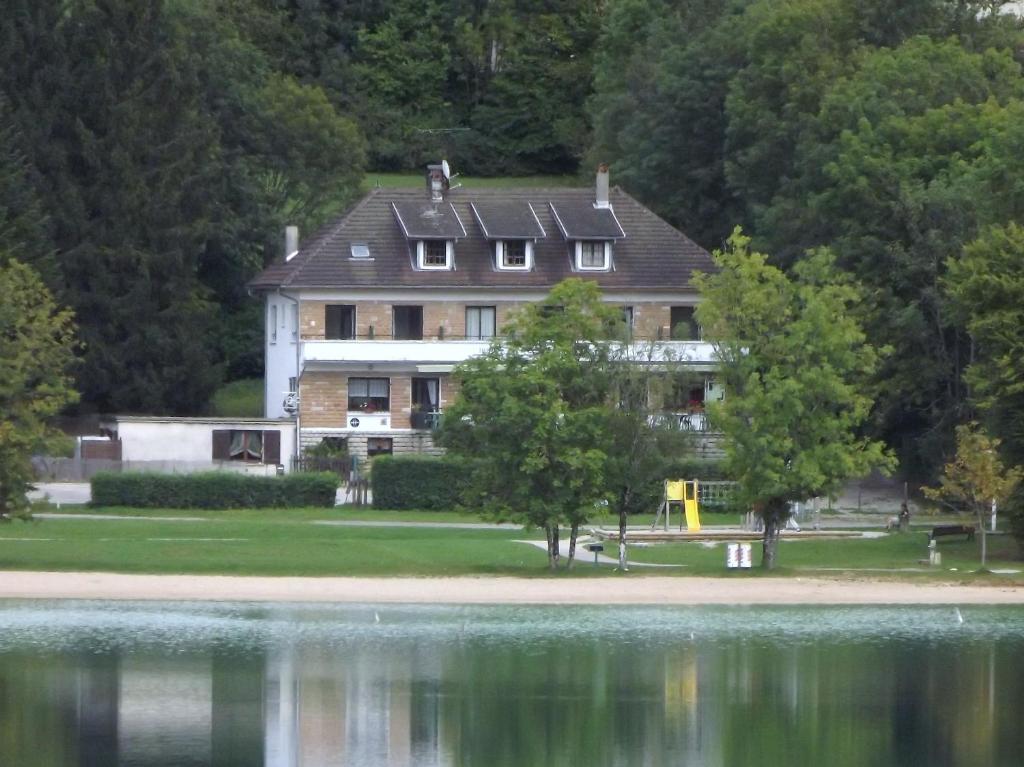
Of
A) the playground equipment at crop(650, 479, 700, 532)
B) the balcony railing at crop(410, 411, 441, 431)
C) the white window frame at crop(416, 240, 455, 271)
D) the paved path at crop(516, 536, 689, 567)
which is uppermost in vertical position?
the white window frame at crop(416, 240, 455, 271)

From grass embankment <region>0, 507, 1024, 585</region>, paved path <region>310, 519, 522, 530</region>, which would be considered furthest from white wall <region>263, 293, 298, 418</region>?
grass embankment <region>0, 507, 1024, 585</region>

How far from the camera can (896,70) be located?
70.3 meters

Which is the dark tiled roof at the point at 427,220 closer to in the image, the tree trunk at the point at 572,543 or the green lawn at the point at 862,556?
the green lawn at the point at 862,556

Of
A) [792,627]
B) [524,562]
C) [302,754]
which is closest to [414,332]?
[524,562]

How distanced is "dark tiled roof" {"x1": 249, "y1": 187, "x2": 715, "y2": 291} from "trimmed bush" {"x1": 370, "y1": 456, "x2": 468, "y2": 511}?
11312 millimetres

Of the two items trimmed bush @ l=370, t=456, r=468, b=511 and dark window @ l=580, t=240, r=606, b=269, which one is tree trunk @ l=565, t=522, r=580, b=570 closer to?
trimmed bush @ l=370, t=456, r=468, b=511

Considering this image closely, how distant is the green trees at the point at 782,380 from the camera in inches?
1815

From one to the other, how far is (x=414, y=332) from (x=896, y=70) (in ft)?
64.3

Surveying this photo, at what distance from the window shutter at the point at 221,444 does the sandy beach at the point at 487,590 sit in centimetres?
2269

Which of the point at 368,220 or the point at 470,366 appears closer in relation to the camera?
the point at 470,366

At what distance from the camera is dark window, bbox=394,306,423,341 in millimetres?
71438

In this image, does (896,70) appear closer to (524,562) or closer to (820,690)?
(524,562)

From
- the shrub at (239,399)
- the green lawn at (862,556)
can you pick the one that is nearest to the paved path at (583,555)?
the green lawn at (862,556)

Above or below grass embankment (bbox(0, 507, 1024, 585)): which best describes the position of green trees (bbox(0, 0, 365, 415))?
above
